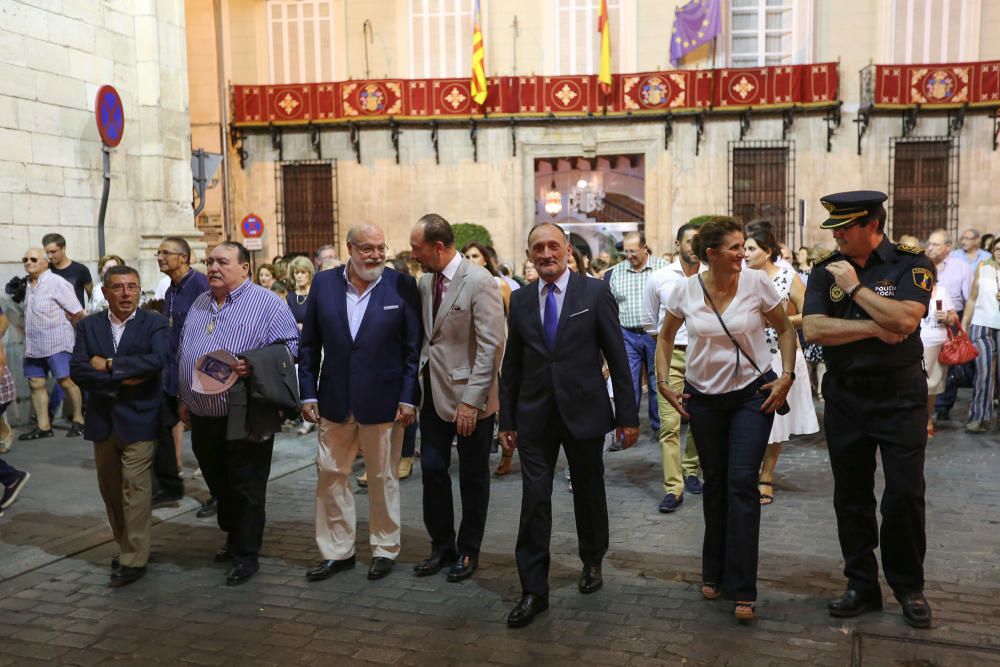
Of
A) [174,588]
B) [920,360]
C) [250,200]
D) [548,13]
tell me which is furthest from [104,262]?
[548,13]

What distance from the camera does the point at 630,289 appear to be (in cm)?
862

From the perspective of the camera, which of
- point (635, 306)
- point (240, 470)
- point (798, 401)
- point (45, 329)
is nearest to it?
point (240, 470)

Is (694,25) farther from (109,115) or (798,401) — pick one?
(798,401)

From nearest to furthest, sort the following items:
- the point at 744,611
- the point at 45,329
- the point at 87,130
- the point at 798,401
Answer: the point at 744,611, the point at 798,401, the point at 45,329, the point at 87,130

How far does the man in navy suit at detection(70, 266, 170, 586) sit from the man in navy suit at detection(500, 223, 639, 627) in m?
2.14

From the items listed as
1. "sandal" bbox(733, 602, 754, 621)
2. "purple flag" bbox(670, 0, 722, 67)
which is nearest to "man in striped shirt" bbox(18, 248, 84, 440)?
"sandal" bbox(733, 602, 754, 621)

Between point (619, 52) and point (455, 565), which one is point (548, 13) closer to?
point (619, 52)

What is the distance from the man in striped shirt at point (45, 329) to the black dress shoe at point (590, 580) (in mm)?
6785

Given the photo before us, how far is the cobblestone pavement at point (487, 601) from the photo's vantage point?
13.1 ft

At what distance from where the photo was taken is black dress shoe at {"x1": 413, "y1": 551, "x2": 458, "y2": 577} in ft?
16.4

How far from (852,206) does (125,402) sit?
404 cm

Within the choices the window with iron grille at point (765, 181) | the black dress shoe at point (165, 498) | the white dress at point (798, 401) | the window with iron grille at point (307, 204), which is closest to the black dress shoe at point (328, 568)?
the black dress shoe at point (165, 498)

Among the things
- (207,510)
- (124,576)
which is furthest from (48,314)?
(124,576)

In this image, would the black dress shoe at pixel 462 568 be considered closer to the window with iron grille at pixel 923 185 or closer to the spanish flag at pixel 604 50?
the spanish flag at pixel 604 50
